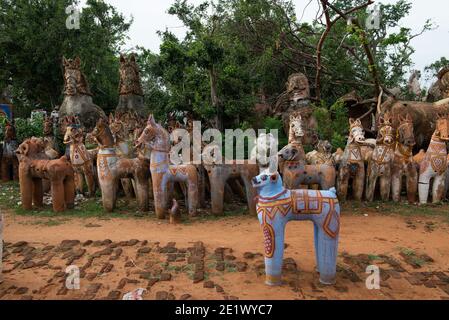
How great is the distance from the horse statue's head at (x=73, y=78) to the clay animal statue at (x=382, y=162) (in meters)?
8.25

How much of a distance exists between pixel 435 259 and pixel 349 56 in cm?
1108

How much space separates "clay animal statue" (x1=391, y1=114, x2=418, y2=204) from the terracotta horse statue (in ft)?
14.3

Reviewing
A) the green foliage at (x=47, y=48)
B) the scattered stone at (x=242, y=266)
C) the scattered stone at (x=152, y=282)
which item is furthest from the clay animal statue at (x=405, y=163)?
the green foliage at (x=47, y=48)

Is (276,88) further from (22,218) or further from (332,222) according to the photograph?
(332,222)

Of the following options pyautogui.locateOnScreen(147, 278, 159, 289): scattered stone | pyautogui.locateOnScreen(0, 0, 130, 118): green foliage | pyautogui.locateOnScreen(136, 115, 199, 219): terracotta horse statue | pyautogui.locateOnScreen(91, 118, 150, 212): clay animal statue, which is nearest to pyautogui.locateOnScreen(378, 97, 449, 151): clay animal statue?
pyautogui.locateOnScreen(136, 115, 199, 219): terracotta horse statue

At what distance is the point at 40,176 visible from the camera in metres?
7.50

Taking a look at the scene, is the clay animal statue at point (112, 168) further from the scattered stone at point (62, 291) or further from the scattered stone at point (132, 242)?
the scattered stone at point (62, 291)

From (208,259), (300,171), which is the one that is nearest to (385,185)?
(300,171)

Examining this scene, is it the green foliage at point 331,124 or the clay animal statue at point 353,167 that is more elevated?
the green foliage at point 331,124

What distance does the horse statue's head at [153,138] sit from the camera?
6632mm

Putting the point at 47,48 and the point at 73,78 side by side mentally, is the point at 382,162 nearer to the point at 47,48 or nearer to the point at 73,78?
the point at 73,78

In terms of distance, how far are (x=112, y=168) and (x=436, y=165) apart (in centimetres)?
664

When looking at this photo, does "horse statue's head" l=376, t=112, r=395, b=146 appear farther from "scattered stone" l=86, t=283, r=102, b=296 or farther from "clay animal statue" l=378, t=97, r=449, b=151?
"scattered stone" l=86, t=283, r=102, b=296

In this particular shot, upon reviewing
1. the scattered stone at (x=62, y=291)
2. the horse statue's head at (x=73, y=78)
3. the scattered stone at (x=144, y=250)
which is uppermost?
the horse statue's head at (x=73, y=78)
